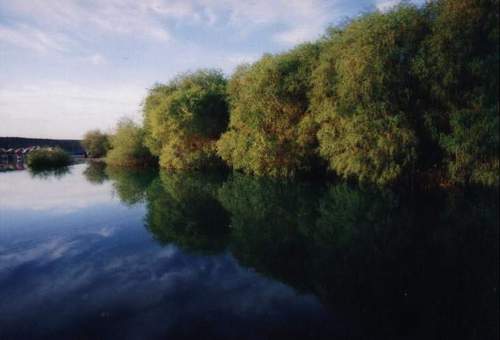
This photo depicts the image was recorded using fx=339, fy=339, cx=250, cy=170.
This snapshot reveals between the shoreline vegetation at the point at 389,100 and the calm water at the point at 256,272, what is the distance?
601 cm

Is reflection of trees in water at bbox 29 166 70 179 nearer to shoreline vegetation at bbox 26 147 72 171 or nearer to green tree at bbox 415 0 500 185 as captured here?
shoreline vegetation at bbox 26 147 72 171

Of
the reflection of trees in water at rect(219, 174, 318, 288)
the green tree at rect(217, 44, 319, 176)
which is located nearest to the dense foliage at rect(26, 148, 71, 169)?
the green tree at rect(217, 44, 319, 176)

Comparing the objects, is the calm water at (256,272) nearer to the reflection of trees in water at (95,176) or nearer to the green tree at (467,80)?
the green tree at (467,80)

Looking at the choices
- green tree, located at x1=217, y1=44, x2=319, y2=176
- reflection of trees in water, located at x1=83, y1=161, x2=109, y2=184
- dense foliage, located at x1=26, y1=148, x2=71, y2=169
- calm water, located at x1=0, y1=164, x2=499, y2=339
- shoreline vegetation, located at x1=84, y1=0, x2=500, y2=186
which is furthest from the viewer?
dense foliage, located at x1=26, y1=148, x2=71, y2=169

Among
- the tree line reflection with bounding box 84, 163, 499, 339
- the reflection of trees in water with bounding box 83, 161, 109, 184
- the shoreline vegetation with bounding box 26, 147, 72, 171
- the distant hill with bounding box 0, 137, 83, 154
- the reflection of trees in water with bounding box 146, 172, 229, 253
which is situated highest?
the distant hill with bounding box 0, 137, 83, 154

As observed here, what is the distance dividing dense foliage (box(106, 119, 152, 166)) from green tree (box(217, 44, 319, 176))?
30362mm

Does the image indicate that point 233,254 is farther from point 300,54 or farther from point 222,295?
point 300,54

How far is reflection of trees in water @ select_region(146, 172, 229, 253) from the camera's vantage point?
12.2 meters

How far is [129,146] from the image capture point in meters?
58.8

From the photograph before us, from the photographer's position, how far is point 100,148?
9050 centimetres

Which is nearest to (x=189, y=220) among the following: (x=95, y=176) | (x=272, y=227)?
(x=272, y=227)

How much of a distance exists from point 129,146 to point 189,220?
47446 millimetres

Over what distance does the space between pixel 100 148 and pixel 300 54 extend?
244 feet

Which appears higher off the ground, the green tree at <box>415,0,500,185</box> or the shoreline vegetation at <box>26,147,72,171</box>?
the green tree at <box>415,0,500,185</box>
